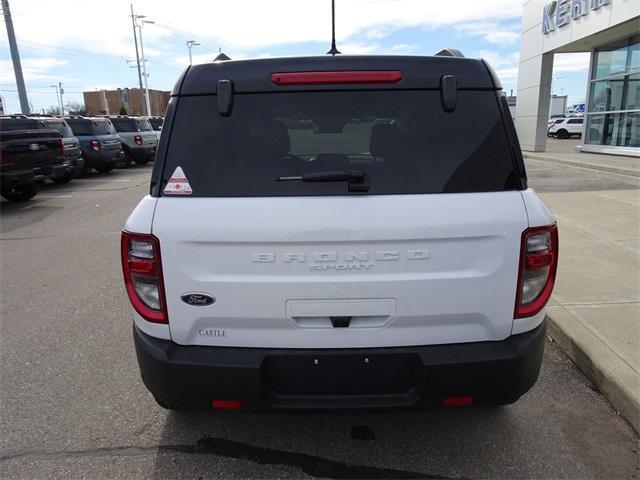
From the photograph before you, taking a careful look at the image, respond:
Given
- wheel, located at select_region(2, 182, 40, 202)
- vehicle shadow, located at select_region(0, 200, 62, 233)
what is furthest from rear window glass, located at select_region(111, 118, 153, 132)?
wheel, located at select_region(2, 182, 40, 202)

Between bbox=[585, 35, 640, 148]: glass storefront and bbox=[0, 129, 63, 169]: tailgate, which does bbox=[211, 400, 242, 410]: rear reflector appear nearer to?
bbox=[0, 129, 63, 169]: tailgate

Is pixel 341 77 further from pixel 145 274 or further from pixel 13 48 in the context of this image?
pixel 13 48

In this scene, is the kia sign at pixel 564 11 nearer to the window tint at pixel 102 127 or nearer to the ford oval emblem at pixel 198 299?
the window tint at pixel 102 127

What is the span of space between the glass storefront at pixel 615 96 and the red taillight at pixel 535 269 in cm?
1603

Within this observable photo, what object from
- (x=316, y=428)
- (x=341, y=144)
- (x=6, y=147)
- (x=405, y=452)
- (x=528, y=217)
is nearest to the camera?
(x=528, y=217)

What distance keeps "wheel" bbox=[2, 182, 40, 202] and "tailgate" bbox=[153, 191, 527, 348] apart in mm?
11008

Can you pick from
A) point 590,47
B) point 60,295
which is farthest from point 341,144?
point 590,47

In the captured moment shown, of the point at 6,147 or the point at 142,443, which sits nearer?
the point at 142,443

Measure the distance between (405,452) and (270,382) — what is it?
0.94 m

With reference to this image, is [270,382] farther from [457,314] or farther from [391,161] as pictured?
[391,161]

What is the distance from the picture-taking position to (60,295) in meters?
5.18

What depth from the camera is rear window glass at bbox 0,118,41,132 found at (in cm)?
1073

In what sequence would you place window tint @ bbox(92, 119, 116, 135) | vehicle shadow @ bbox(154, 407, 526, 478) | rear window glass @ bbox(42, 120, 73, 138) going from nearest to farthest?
vehicle shadow @ bbox(154, 407, 526, 478), rear window glass @ bbox(42, 120, 73, 138), window tint @ bbox(92, 119, 116, 135)

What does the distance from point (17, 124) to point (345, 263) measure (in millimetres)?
11574
